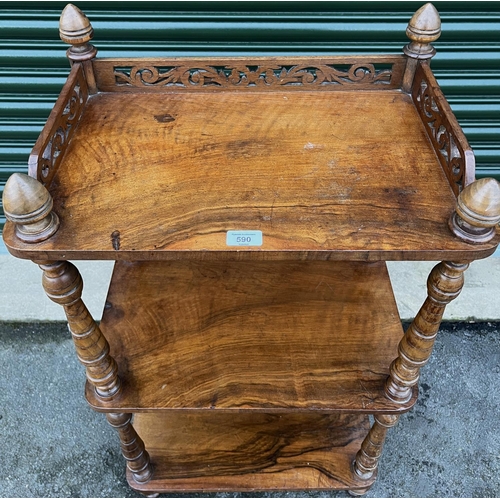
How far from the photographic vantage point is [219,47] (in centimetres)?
164

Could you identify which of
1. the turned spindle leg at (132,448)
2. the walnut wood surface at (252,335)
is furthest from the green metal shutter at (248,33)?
the turned spindle leg at (132,448)

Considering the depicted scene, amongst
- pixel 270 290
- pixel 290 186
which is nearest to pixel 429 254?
pixel 290 186

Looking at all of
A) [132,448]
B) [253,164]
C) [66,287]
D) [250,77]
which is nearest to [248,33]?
[250,77]

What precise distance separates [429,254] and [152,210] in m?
0.49

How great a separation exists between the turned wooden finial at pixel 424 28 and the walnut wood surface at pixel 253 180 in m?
0.12

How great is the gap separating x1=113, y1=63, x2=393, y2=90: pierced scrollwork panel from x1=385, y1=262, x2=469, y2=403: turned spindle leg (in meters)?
0.54

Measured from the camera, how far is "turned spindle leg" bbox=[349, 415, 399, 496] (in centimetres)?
126

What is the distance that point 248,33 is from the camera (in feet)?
5.25

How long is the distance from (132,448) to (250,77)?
1.01 meters

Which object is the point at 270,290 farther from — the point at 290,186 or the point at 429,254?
the point at 429,254

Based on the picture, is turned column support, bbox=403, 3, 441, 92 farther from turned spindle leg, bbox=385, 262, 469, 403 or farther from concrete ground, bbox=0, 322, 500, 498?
concrete ground, bbox=0, 322, 500, 498

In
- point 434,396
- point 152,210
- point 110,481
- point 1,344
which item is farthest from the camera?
point 1,344

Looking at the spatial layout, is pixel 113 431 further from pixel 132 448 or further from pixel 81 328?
pixel 81 328

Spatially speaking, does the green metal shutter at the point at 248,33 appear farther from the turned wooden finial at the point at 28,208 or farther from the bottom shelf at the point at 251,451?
the bottom shelf at the point at 251,451
